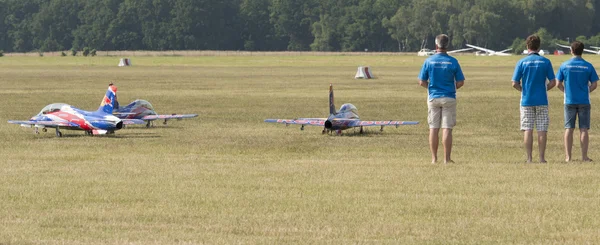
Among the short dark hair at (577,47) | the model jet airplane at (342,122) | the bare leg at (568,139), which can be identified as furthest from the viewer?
the model jet airplane at (342,122)

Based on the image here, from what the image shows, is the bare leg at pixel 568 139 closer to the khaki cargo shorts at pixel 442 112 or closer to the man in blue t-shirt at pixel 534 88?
the man in blue t-shirt at pixel 534 88

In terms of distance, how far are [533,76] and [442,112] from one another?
1499 millimetres

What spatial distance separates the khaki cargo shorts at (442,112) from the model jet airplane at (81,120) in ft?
28.7

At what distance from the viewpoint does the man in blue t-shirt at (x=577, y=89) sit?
18.1 metres

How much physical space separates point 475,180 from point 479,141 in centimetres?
806

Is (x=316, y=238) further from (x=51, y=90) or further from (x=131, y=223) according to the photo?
(x=51, y=90)

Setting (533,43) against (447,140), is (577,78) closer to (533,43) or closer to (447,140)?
(533,43)

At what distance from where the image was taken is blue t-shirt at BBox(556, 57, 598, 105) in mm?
18109

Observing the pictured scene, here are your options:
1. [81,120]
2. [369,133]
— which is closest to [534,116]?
[369,133]

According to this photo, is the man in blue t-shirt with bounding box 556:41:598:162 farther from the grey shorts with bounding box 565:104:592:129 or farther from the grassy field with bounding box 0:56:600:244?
the grassy field with bounding box 0:56:600:244

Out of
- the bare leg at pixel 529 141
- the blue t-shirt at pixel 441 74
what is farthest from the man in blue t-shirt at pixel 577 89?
the blue t-shirt at pixel 441 74

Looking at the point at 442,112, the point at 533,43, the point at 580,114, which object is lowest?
the point at 580,114

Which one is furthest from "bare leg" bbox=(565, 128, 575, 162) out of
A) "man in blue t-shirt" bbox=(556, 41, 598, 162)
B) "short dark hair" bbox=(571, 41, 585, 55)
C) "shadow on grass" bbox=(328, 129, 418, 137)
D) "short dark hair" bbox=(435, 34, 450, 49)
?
"shadow on grass" bbox=(328, 129, 418, 137)

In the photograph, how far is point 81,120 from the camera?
80.9ft
